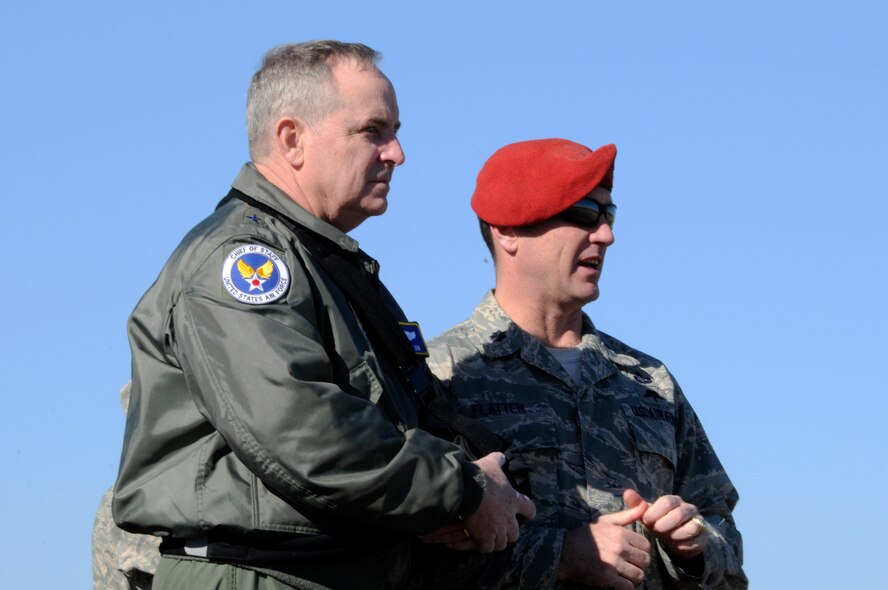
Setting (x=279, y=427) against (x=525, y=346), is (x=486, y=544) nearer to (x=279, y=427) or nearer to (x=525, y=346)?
(x=279, y=427)

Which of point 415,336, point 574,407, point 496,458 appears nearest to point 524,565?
point 574,407

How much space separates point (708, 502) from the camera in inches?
268

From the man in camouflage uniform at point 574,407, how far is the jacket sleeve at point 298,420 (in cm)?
156

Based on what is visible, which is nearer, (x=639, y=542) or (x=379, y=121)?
(x=379, y=121)

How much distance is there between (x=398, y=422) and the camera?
4.65m

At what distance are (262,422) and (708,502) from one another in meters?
3.24

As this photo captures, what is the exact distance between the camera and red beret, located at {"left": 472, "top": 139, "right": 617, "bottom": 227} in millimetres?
6742

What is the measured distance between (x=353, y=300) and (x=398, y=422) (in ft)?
1.46

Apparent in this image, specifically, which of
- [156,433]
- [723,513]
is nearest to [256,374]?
[156,433]

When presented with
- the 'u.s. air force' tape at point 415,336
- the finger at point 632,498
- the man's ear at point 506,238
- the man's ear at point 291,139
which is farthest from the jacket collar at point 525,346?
the man's ear at point 291,139

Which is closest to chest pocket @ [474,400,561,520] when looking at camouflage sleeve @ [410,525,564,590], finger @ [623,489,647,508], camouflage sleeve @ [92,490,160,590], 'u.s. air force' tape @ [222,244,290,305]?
camouflage sleeve @ [410,525,564,590]

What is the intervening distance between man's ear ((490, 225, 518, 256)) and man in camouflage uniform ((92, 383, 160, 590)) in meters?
1.89

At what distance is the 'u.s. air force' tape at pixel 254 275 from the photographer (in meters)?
4.32

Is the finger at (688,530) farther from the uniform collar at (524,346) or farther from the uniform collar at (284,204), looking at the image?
the uniform collar at (284,204)
